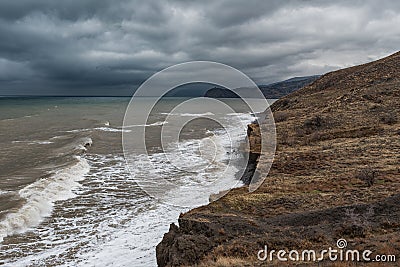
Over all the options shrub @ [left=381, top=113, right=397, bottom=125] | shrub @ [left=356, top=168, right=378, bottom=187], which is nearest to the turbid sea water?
shrub @ [left=356, top=168, right=378, bottom=187]

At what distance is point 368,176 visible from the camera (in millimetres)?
15008

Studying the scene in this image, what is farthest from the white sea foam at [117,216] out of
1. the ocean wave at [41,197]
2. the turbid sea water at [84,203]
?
the ocean wave at [41,197]

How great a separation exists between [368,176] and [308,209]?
4668mm

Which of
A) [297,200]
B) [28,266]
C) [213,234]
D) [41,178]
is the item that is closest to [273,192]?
[297,200]

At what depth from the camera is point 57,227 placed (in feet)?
54.0

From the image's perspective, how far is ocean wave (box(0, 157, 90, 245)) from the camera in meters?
16.3

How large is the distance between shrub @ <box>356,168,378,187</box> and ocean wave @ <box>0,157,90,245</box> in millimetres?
16783

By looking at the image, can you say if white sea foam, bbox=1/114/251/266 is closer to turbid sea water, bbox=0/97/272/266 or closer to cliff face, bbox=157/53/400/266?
turbid sea water, bbox=0/97/272/266

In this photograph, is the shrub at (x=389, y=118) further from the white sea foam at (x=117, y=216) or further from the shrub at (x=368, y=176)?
the shrub at (x=368, y=176)

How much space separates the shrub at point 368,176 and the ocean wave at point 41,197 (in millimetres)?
16783

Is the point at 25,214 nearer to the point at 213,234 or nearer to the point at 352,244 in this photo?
the point at 213,234

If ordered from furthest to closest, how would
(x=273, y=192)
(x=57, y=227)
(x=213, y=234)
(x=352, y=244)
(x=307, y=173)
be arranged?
(x=307, y=173) < (x=57, y=227) < (x=273, y=192) < (x=213, y=234) < (x=352, y=244)

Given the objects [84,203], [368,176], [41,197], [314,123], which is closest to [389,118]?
[314,123]

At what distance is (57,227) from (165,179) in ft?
31.7
